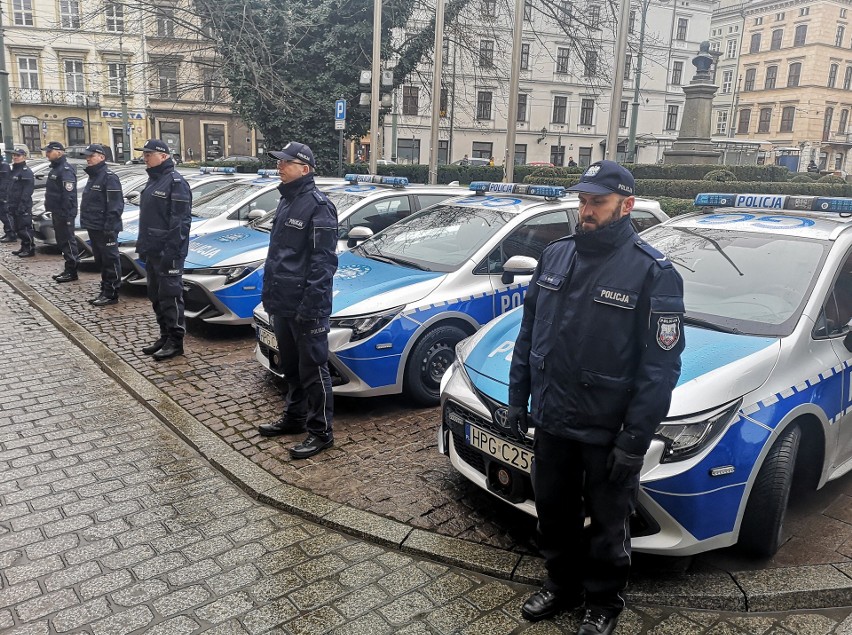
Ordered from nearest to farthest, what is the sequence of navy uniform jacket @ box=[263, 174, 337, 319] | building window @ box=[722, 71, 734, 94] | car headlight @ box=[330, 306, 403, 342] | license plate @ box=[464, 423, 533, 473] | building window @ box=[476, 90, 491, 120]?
license plate @ box=[464, 423, 533, 473] → navy uniform jacket @ box=[263, 174, 337, 319] → car headlight @ box=[330, 306, 403, 342] → building window @ box=[476, 90, 491, 120] → building window @ box=[722, 71, 734, 94]

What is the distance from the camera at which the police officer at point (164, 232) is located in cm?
641

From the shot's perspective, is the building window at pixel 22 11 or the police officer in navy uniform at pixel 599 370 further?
the building window at pixel 22 11

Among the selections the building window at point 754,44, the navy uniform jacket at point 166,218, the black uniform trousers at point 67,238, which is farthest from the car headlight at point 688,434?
the building window at point 754,44

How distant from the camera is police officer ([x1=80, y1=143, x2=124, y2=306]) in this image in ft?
28.0

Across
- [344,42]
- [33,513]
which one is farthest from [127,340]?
[344,42]

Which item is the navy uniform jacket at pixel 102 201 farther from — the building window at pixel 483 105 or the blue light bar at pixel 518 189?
the building window at pixel 483 105

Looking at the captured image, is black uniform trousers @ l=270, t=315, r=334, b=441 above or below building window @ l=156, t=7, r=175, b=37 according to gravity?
below

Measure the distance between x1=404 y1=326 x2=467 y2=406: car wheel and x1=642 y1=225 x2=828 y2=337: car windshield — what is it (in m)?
1.77

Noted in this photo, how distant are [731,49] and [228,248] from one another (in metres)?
76.6

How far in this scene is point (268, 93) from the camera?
1834 centimetres

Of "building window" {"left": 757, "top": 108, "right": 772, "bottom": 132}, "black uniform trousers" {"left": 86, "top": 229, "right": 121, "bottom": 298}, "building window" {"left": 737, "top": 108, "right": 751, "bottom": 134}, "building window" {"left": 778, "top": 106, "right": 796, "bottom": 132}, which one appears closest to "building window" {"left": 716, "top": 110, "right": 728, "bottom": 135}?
"building window" {"left": 737, "top": 108, "right": 751, "bottom": 134}

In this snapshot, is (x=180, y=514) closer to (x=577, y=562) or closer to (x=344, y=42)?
(x=577, y=562)

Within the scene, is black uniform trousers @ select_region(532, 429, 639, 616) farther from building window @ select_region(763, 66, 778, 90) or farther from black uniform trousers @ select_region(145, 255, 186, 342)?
building window @ select_region(763, 66, 778, 90)

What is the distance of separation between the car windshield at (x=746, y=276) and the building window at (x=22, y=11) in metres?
58.0
